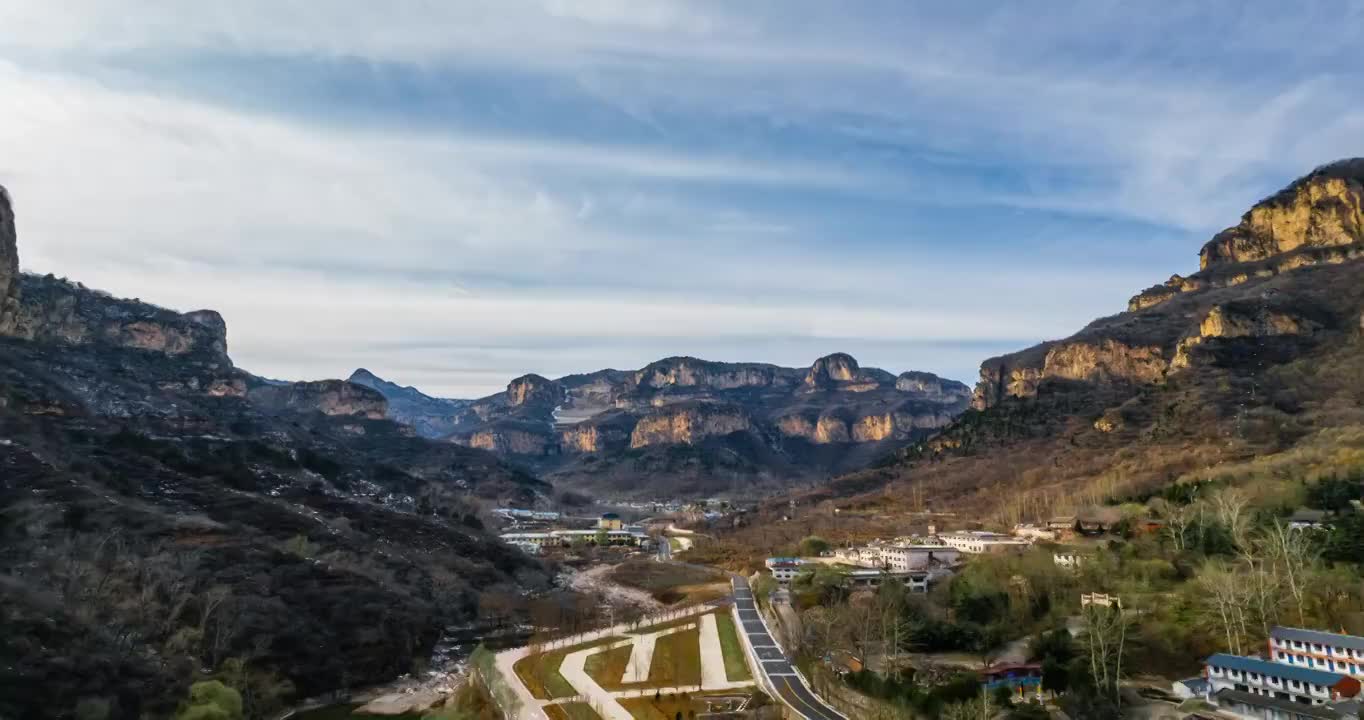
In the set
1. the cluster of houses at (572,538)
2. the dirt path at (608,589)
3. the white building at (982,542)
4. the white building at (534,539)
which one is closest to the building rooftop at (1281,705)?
the white building at (982,542)

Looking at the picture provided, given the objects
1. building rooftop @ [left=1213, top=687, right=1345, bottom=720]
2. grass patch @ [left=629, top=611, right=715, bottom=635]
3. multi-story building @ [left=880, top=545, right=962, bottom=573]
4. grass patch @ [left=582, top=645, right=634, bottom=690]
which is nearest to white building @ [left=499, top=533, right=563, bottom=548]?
grass patch @ [left=629, top=611, right=715, bottom=635]

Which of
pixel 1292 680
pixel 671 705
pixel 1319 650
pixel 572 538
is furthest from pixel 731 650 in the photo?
pixel 572 538

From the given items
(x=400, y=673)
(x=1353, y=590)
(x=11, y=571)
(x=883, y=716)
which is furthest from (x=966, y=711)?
(x=11, y=571)

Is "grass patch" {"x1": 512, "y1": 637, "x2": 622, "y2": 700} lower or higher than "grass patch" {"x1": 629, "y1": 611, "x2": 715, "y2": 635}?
lower

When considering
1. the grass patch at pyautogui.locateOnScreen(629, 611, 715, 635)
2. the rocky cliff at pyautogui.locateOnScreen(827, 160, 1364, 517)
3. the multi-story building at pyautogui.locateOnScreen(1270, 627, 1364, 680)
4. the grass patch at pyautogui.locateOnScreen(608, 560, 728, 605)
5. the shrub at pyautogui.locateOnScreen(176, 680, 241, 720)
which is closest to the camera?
the multi-story building at pyautogui.locateOnScreen(1270, 627, 1364, 680)

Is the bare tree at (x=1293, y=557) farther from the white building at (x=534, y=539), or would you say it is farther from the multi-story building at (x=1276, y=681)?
the white building at (x=534, y=539)

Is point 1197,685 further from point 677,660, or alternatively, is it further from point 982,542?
point 982,542

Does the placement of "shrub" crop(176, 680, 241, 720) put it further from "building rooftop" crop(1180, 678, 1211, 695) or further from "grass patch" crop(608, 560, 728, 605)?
"building rooftop" crop(1180, 678, 1211, 695)
